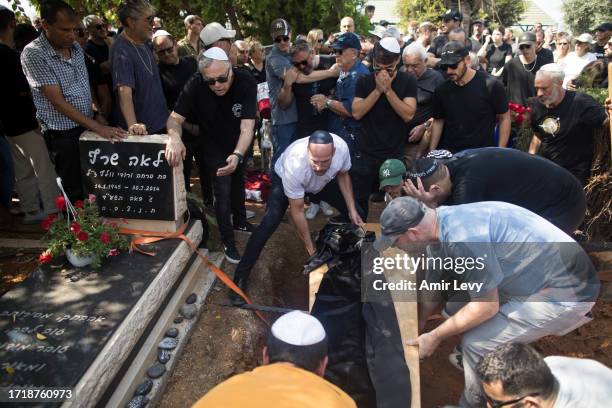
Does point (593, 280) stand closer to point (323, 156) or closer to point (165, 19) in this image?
point (323, 156)

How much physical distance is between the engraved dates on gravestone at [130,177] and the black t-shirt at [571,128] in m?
3.56

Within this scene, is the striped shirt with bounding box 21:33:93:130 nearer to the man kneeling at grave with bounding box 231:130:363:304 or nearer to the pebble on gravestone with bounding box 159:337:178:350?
the man kneeling at grave with bounding box 231:130:363:304

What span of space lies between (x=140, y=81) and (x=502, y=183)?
3.21 meters

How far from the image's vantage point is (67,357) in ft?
8.44

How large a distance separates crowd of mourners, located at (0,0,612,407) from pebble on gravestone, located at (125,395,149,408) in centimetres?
114

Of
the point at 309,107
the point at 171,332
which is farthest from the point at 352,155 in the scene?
the point at 171,332

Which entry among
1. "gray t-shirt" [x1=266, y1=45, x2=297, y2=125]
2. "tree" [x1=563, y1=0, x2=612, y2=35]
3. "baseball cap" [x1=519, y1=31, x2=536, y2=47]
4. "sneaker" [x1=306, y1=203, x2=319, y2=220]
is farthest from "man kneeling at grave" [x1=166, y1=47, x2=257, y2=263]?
"tree" [x1=563, y1=0, x2=612, y2=35]

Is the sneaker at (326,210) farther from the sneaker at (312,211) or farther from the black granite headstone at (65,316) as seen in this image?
the black granite headstone at (65,316)

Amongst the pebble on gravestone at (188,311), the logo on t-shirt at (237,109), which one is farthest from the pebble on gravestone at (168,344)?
the logo on t-shirt at (237,109)

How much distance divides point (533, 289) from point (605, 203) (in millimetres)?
2657

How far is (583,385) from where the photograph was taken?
1.96m

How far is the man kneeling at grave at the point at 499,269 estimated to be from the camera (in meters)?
2.56

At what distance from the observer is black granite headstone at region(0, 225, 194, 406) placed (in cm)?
249

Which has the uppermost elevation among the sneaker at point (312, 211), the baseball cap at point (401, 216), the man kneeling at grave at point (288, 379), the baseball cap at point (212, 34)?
the baseball cap at point (212, 34)
